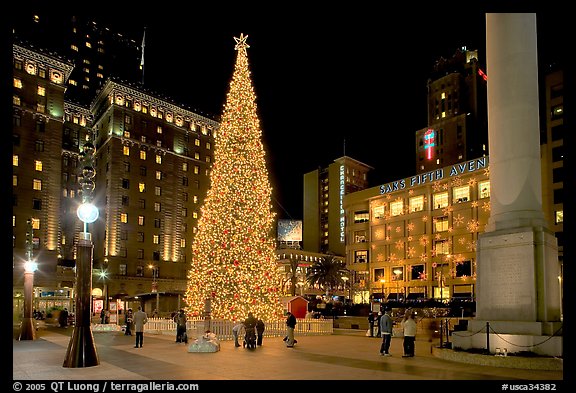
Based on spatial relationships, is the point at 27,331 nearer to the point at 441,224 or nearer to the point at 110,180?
the point at 441,224

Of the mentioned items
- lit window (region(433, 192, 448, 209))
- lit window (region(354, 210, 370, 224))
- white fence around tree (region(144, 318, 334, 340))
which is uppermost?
lit window (region(433, 192, 448, 209))

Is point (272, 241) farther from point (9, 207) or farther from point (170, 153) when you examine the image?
point (170, 153)

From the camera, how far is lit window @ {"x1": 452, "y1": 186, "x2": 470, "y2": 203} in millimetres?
76725

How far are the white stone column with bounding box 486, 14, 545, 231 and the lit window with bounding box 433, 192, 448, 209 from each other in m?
62.4

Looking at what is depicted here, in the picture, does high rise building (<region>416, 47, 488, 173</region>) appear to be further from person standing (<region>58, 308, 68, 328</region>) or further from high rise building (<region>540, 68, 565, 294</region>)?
person standing (<region>58, 308, 68, 328</region>)

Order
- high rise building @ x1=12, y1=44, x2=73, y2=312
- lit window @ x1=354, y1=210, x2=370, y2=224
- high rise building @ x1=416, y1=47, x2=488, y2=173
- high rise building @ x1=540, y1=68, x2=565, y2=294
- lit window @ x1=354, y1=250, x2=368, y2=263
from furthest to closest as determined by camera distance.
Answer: high rise building @ x1=416, y1=47, x2=488, y2=173
lit window @ x1=354, y1=210, x2=370, y2=224
lit window @ x1=354, y1=250, x2=368, y2=263
high rise building @ x1=12, y1=44, x2=73, y2=312
high rise building @ x1=540, y1=68, x2=565, y2=294

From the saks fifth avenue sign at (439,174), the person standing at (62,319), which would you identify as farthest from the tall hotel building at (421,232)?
the person standing at (62,319)

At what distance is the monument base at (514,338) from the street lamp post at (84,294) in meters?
11.7

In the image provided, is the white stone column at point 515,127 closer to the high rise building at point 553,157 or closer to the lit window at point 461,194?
the high rise building at point 553,157

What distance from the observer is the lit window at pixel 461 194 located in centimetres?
7672

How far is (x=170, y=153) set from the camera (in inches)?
4063

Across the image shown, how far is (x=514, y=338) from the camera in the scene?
1673 centimetres

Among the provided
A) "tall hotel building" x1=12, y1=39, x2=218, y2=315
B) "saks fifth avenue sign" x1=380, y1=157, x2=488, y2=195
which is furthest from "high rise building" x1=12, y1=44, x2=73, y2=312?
"saks fifth avenue sign" x1=380, y1=157, x2=488, y2=195

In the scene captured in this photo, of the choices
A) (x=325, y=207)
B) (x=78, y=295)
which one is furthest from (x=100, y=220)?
(x=325, y=207)
